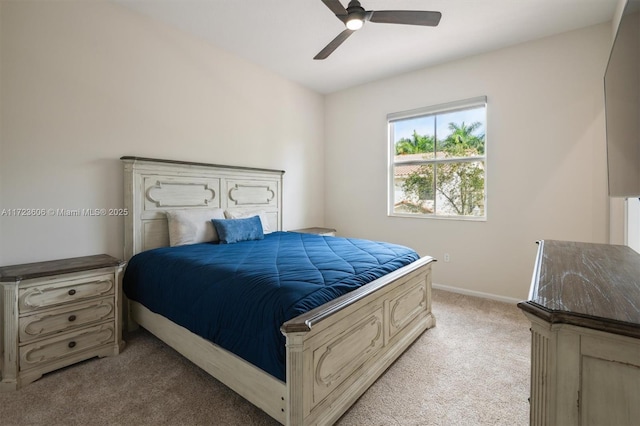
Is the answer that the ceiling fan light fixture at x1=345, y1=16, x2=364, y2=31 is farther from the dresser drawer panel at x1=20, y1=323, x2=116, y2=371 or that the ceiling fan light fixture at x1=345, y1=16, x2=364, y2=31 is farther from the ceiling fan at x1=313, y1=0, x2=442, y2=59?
the dresser drawer panel at x1=20, y1=323, x2=116, y2=371

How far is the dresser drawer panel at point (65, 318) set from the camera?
6.22 ft

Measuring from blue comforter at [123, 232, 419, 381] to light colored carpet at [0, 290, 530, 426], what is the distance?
36 centimetres

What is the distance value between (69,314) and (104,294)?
22 centimetres

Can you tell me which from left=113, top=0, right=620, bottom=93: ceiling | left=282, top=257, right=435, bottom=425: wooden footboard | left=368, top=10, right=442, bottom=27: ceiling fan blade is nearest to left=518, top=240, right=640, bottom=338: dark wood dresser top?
left=282, top=257, right=435, bottom=425: wooden footboard

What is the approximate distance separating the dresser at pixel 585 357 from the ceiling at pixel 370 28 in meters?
2.68

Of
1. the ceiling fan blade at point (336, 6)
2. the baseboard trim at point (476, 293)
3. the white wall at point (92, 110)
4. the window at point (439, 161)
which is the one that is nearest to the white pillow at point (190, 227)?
the white wall at point (92, 110)

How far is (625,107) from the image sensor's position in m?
1.31

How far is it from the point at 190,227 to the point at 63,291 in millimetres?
1068

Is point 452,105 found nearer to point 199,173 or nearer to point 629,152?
point 629,152

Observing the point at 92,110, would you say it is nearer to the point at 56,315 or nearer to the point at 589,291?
the point at 56,315

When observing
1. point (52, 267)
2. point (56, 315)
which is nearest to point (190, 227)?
point (52, 267)

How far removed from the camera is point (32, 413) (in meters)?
1.63

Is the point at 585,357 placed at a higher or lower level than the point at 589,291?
lower

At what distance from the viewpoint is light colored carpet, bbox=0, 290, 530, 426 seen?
1599 mm
